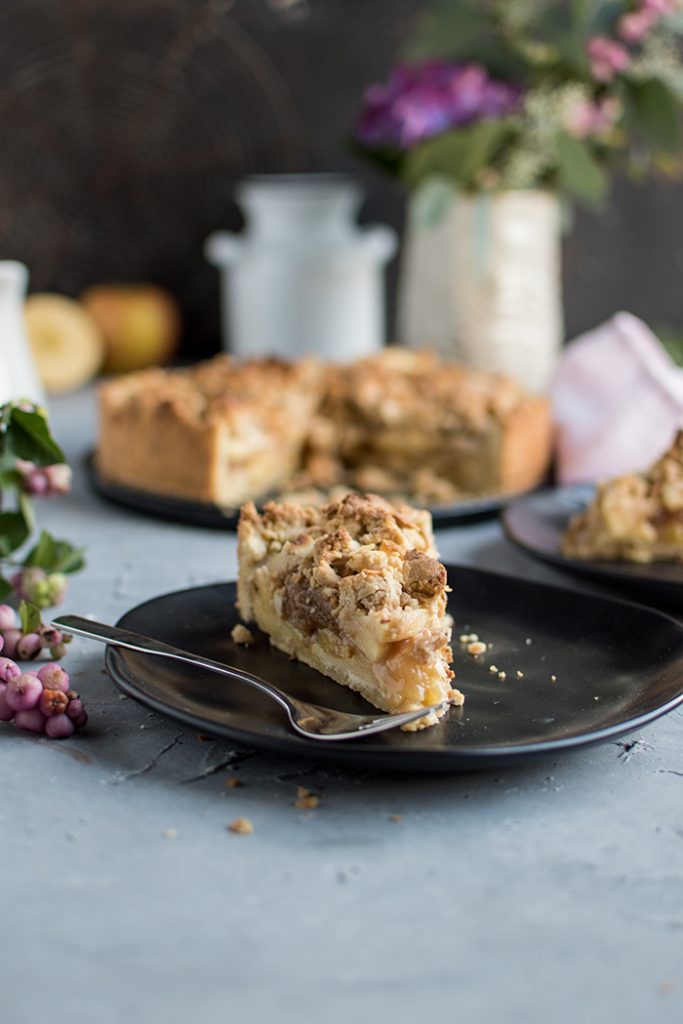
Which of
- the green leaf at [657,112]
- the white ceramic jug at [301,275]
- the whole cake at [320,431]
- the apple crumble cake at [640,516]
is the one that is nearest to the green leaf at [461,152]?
the green leaf at [657,112]

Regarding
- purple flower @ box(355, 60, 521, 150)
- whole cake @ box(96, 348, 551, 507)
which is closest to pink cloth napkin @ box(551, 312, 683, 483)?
whole cake @ box(96, 348, 551, 507)

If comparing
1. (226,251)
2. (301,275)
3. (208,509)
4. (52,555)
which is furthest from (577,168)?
(52,555)

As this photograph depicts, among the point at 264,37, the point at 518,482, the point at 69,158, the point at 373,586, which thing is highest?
the point at 264,37

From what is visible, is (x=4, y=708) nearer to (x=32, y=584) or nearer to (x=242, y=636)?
(x=242, y=636)

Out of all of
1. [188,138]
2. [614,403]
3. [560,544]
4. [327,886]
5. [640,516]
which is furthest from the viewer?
[188,138]

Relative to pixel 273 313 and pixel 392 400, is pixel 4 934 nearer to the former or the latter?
pixel 392 400

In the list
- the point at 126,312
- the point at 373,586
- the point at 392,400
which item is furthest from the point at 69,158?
the point at 373,586

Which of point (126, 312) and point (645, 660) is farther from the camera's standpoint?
point (126, 312)
